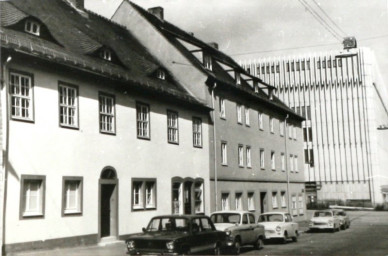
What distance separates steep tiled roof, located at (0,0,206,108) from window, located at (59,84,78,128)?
958 millimetres

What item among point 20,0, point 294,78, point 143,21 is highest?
point 294,78

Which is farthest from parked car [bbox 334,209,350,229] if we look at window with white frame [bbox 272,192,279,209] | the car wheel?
the car wheel

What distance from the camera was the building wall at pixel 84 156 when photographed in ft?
51.9

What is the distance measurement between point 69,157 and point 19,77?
3503 millimetres

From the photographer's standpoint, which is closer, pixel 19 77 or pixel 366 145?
pixel 19 77

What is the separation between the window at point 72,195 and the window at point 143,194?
11.2 feet

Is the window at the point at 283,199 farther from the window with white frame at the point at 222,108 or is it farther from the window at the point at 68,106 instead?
the window at the point at 68,106

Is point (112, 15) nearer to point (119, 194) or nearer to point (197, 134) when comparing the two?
point (197, 134)

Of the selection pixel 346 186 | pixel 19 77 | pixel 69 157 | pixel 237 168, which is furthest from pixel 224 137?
pixel 346 186

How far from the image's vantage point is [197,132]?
89.2 feet

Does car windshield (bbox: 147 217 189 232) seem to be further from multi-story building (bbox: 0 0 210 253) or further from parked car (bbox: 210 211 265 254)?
multi-story building (bbox: 0 0 210 253)

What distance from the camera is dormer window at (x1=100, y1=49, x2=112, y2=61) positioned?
21.1m

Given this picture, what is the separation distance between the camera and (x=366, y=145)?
71.4 metres

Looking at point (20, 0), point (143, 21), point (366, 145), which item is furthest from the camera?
point (366, 145)
